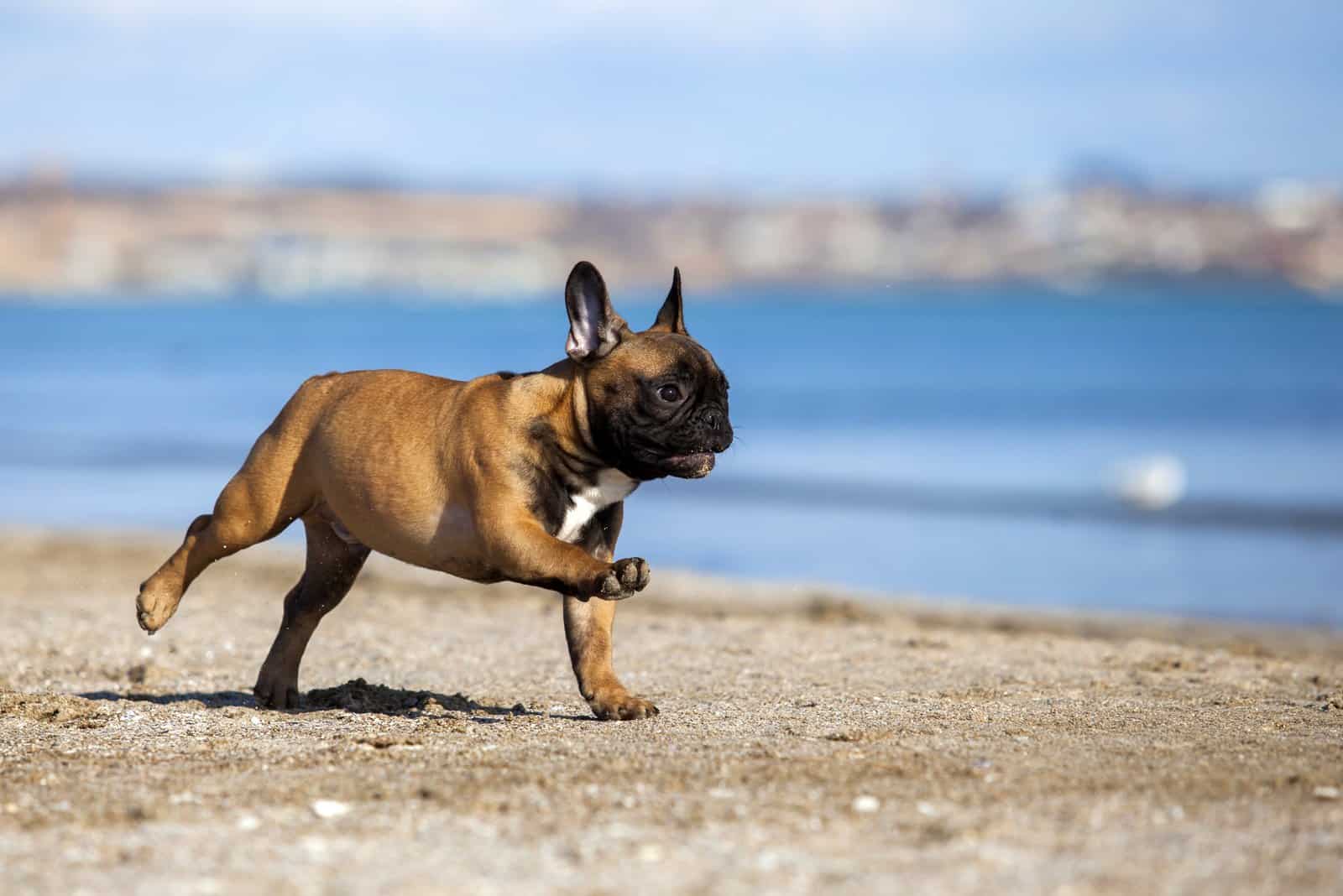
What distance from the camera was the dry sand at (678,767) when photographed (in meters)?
4.48

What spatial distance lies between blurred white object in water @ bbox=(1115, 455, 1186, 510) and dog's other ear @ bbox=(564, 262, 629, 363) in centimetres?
1423

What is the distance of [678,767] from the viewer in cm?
566

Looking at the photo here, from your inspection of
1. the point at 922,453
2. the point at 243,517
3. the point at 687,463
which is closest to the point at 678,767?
the point at 687,463

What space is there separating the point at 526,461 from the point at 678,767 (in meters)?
A: 1.40

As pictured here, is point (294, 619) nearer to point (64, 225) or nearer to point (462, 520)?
point (462, 520)

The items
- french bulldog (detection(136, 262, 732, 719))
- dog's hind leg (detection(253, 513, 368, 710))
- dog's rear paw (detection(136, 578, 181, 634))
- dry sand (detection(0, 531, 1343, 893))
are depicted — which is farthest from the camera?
dog's hind leg (detection(253, 513, 368, 710))

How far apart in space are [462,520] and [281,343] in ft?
244

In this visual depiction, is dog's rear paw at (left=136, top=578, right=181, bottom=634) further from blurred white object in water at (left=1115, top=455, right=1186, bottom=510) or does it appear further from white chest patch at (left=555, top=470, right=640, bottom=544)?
blurred white object in water at (left=1115, top=455, right=1186, bottom=510)

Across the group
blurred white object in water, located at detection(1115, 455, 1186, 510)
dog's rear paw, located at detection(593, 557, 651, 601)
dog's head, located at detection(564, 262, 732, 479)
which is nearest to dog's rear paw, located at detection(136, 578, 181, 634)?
dog's head, located at detection(564, 262, 732, 479)

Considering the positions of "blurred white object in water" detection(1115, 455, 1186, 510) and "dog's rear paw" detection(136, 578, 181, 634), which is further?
"blurred white object in water" detection(1115, 455, 1186, 510)

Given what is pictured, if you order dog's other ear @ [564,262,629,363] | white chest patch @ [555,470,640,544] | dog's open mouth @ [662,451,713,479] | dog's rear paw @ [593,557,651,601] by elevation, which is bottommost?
dog's rear paw @ [593,557,651,601]

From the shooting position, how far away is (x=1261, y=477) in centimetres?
2352

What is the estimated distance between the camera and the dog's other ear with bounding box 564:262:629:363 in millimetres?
6504

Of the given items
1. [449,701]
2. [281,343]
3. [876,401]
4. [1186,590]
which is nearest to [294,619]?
[449,701]
